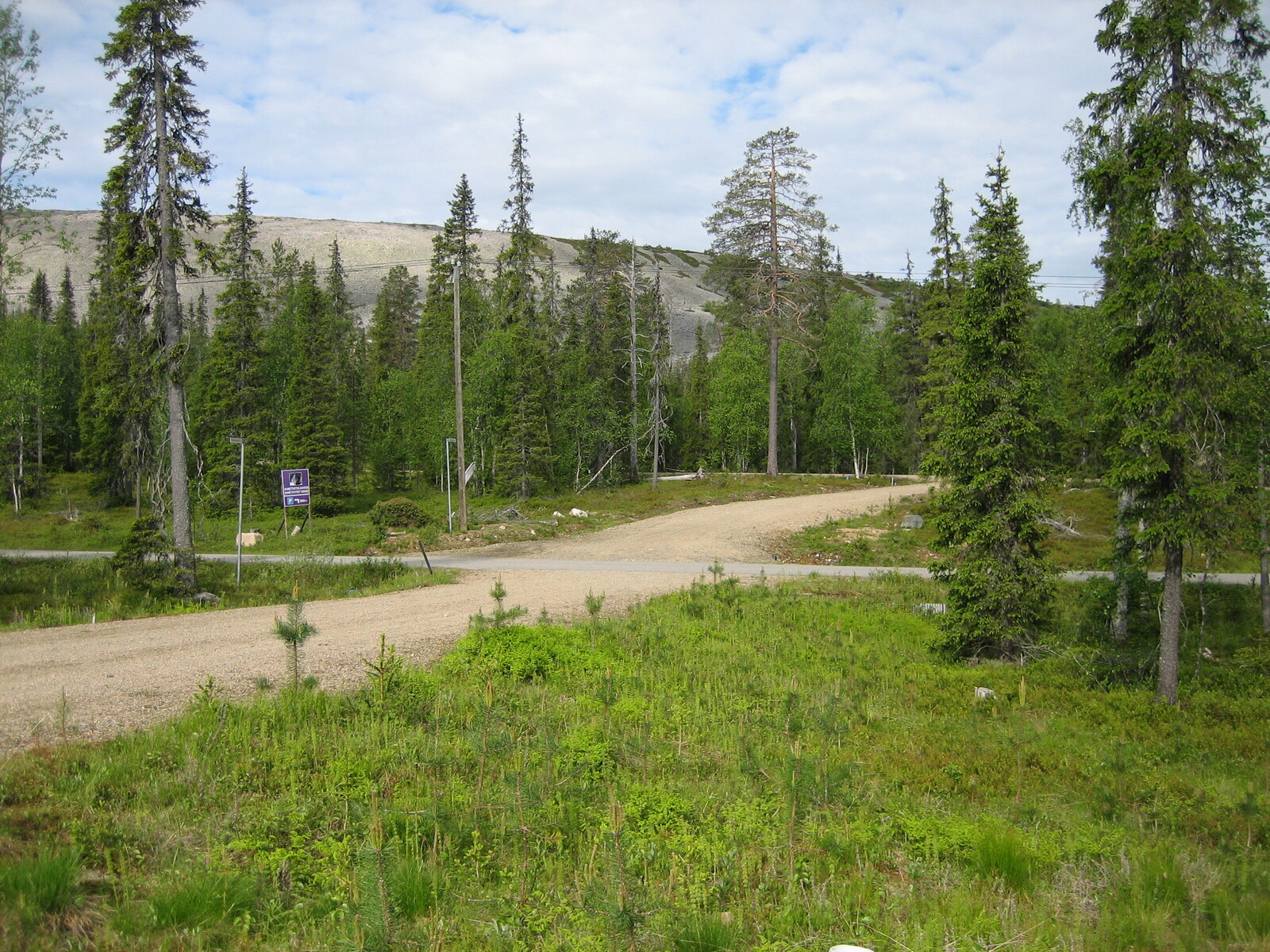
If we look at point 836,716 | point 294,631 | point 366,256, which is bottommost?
point 836,716

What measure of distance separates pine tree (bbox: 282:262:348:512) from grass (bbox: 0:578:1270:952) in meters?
32.4

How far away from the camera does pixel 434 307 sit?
1900 inches

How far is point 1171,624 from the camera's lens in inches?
412

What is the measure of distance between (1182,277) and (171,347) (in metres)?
17.7

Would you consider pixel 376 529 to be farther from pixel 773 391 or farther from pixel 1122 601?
pixel 1122 601

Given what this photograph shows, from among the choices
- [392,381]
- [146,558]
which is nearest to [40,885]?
[146,558]

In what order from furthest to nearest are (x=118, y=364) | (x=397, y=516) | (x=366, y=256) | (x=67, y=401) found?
1. (x=366, y=256)
2. (x=67, y=401)
3. (x=118, y=364)
4. (x=397, y=516)

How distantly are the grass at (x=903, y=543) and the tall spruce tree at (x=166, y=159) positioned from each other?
15.4m

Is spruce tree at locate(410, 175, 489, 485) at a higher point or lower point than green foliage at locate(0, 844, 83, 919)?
higher

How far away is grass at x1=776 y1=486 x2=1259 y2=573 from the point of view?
71.8 ft

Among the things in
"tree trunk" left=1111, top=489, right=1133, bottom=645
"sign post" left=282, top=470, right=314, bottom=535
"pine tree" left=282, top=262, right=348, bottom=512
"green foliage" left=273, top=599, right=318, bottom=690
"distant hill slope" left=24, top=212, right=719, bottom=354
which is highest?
"distant hill slope" left=24, top=212, right=719, bottom=354

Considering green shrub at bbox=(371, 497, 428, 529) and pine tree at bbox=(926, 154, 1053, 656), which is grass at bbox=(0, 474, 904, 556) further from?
pine tree at bbox=(926, 154, 1053, 656)

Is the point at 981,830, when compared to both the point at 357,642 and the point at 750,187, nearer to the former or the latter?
the point at 357,642

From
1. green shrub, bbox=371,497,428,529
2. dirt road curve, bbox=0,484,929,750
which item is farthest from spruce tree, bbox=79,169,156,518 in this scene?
green shrub, bbox=371,497,428,529
